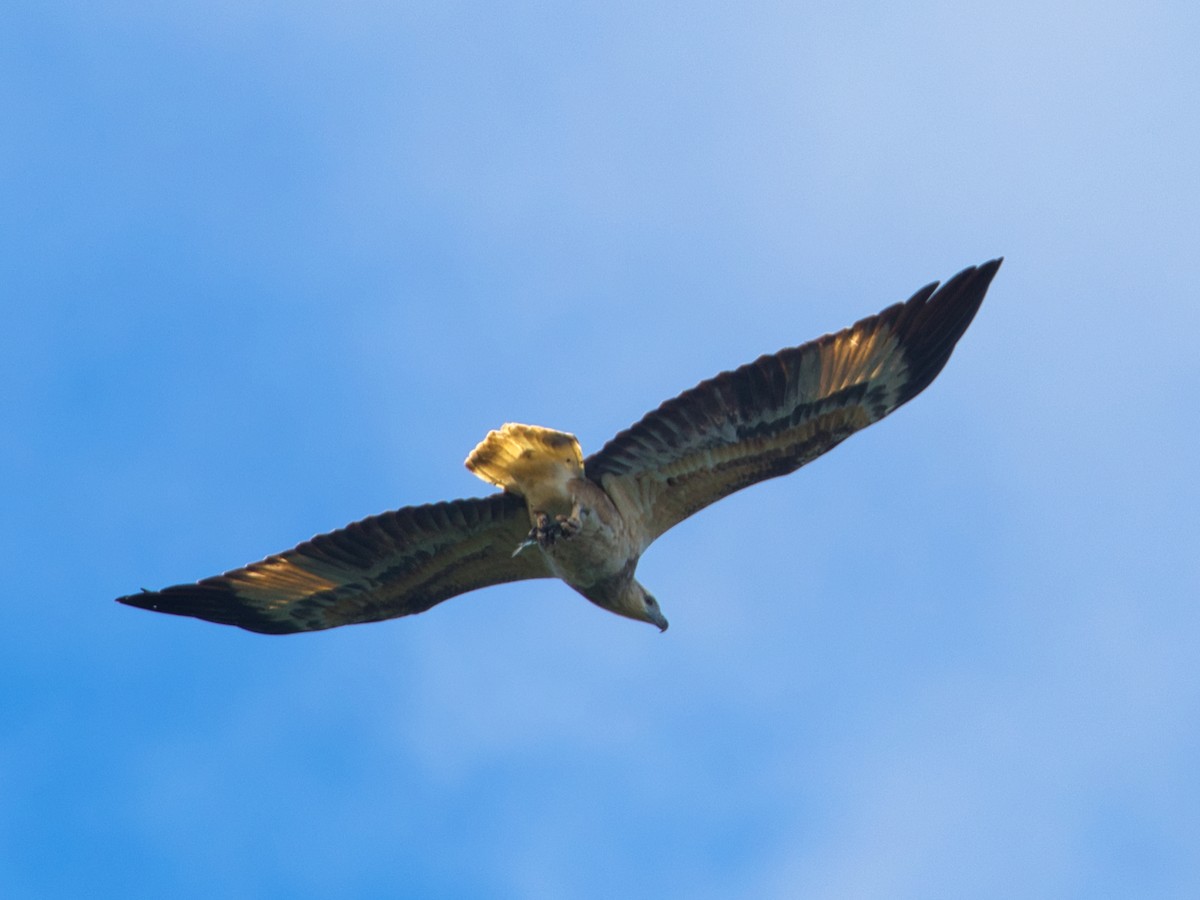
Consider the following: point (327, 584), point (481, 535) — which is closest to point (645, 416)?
point (481, 535)

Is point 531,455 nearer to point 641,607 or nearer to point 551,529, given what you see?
point 551,529

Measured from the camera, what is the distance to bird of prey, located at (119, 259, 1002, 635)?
1240cm

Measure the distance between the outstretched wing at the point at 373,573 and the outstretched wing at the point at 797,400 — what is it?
3.17 ft

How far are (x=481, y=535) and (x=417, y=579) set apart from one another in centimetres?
73

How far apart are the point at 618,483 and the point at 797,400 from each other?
145cm

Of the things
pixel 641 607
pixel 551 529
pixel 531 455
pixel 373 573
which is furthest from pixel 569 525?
pixel 373 573

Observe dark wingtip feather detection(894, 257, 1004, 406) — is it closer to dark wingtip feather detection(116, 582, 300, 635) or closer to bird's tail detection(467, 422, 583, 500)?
bird's tail detection(467, 422, 583, 500)

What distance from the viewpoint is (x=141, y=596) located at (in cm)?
1380

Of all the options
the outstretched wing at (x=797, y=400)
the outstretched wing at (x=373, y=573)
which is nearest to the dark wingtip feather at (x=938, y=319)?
the outstretched wing at (x=797, y=400)

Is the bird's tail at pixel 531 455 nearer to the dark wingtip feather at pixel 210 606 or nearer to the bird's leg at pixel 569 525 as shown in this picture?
the bird's leg at pixel 569 525

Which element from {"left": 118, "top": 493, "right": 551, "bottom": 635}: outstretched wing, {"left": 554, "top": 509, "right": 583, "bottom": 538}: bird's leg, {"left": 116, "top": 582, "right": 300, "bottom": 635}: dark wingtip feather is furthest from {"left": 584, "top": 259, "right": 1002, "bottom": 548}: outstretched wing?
{"left": 116, "top": 582, "right": 300, "bottom": 635}: dark wingtip feather

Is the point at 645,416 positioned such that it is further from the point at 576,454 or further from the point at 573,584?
the point at 573,584

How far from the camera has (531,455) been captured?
12633 millimetres

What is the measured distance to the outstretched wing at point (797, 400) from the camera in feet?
40.4
